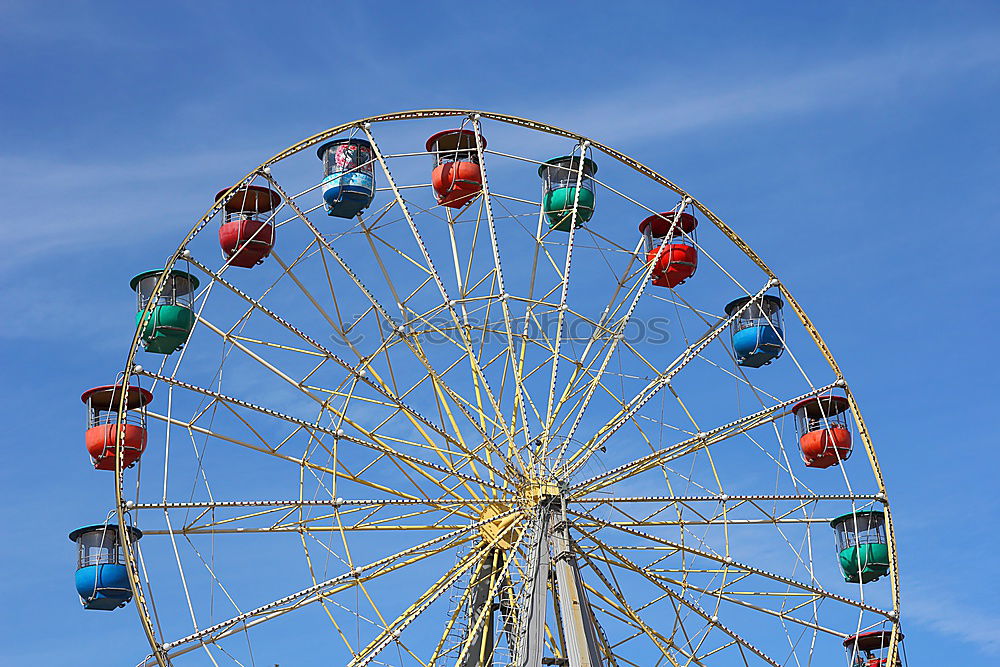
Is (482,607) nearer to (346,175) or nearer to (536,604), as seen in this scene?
(536,604)

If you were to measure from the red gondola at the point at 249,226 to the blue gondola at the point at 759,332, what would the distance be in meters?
8.23

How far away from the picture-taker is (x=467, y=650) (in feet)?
84.6

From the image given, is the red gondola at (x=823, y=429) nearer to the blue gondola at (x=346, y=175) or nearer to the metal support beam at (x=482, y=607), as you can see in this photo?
the metal support beam at (x=482, y=607)

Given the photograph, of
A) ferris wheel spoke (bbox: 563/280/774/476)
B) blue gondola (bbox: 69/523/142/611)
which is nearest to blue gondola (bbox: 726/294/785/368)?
ferris wheel spoke (bbox: 563/280/774/476)

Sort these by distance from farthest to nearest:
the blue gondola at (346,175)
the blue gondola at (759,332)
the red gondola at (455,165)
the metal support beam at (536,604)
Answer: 1. the blue gondola at (759,332)
2. the red gondola at (455,165)
3. the blue gondola at (346,175)
4. the metal support beam at (536,604)

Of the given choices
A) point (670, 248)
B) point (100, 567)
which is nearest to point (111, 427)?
point (100, 567)

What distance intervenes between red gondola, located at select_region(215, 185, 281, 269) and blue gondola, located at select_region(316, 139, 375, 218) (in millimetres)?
922

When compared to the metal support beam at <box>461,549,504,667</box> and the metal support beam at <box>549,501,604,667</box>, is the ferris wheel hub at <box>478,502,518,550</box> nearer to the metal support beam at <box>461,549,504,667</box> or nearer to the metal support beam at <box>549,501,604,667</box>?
the metal support beam at <box>461,549,504,667</box>

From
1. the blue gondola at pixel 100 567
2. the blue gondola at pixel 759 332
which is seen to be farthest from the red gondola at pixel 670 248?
the blue gondola at pixel 100 567

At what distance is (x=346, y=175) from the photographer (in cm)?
2773

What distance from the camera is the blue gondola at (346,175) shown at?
91.0ft

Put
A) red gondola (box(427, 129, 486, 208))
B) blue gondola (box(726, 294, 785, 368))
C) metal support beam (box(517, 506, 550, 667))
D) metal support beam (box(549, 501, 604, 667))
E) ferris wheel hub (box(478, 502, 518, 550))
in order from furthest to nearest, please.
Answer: blue gondola (box(726, 294, 785, 368)), red gondola (box(427, 129, 486, 208)), ferris wheel hub (box(478, 502, 518, 550)), metal support beam (box(549, 501, 604, 667)), metal support beam (box(517, 506, 550, 667))

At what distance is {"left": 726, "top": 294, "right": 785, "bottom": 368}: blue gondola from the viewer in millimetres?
29406

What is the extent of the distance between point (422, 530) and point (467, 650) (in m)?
1.94
